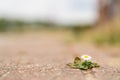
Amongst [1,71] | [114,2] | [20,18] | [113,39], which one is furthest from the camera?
[20,18]

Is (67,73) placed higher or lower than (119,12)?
lower

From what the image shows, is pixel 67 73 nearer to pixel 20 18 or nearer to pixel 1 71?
pixel 1 71

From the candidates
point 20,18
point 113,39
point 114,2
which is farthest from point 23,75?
point 20,18

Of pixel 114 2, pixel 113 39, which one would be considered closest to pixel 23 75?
pixel 113 39

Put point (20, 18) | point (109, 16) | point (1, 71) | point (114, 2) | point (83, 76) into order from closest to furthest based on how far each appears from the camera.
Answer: point (83, 76), point (1, 71), point (114, 2), point (109, 16), point (20, 18)

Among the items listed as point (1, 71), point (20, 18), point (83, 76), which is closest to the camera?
point (83, 76)

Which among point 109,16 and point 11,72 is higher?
point 109,16

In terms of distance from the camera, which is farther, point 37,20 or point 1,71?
point 37,20

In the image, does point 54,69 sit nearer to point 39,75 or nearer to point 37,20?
point 39,75

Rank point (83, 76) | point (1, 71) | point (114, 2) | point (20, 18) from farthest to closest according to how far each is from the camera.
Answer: point (20, 18)
point (114, 2)
point (1, 71)
point (83, 76)
